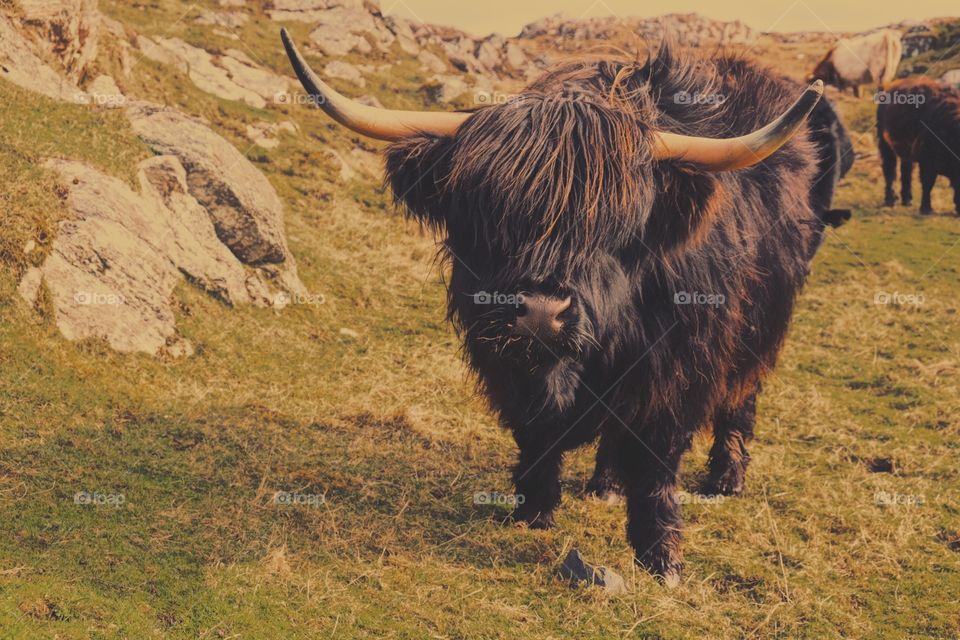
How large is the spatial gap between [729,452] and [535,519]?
5.09ft

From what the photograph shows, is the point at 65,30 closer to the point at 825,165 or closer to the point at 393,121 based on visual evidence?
the point at 393,121

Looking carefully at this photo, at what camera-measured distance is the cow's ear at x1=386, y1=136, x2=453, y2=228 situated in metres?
4.05

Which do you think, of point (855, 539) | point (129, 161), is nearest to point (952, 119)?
point (855, 539)

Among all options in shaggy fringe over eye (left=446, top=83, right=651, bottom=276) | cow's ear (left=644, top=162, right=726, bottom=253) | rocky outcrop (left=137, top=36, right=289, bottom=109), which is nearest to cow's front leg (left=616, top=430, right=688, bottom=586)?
cow's ear (left=644, top=162, right=726, bottom=253)

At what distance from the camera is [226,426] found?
17.7 feet

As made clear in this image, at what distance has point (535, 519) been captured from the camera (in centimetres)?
482

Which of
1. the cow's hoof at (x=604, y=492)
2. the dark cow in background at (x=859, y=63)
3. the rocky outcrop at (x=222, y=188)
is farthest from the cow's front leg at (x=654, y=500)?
the dark cow in background at (x=859, y=63)

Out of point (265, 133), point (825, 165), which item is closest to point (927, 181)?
point (825, 165)

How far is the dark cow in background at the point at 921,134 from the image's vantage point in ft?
48.3

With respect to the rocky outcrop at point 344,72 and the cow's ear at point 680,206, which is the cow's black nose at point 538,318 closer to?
the cow's ear at point 680,206

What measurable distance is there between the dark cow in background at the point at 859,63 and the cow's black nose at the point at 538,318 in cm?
2586

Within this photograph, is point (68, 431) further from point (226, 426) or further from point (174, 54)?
point (174, 54)

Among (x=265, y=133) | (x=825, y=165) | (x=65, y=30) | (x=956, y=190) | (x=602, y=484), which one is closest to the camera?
(x=602, y=484)

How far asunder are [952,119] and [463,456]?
12.8 meters
